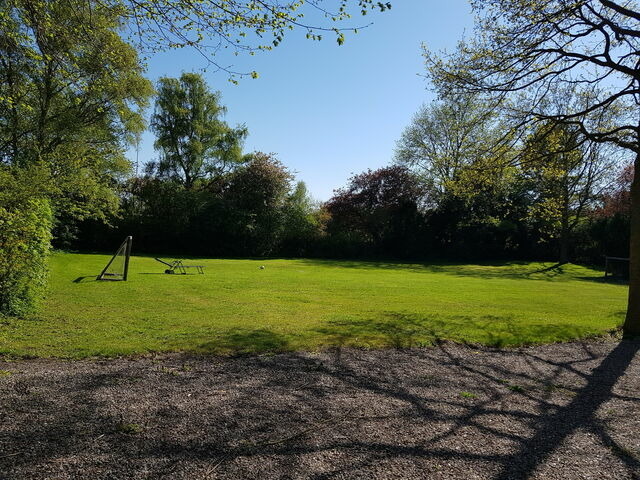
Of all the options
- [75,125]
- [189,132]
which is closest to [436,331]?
[75,125]

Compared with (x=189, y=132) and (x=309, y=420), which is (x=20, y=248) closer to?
(x=309, y=420)

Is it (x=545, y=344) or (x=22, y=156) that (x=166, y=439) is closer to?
(x=545, y=344)

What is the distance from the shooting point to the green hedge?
7863 millimetres

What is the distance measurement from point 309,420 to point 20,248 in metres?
7.30

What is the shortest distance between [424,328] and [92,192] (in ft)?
73.7

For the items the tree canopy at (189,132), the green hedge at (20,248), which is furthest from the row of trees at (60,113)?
the tree canopy at (189,132)

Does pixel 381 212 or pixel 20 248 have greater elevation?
pixel 381 212

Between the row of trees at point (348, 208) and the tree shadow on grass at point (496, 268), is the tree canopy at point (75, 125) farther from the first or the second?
the tree shadow on grass at point (496, 268)

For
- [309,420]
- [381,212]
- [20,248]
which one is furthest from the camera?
[381,212]

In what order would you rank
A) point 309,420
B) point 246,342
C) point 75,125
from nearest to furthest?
point 309,420 → point 246,342 → point 75,125

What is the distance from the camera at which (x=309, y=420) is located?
13.8ft

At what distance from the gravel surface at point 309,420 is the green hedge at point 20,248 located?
3.17m

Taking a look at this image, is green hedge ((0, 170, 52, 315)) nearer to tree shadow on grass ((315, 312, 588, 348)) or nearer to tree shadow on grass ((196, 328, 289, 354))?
tree shadow on grass ((196, 328, 289, 354))

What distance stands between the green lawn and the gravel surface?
118 centimetres
